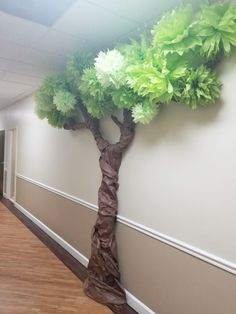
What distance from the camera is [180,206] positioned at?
1901 mm

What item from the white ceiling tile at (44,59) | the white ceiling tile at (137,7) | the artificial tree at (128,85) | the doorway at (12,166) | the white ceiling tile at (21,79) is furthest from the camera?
the doorway at (12,166)

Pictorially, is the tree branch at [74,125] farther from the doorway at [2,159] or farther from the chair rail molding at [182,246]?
the doorway at [2,159]

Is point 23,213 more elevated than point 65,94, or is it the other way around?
point 65,94

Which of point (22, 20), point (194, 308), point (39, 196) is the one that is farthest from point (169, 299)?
point (39, 196)

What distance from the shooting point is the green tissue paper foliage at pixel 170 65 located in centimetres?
146

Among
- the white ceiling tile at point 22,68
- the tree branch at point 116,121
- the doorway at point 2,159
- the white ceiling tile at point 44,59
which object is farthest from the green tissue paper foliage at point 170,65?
the doorway at point 2,159

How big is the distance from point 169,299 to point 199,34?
1.85 meters

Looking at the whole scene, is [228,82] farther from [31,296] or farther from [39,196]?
[39,196]

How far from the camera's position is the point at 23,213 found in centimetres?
539

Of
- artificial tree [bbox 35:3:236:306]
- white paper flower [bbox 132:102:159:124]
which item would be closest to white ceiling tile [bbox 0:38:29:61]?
artificial tree [bbox 35:3:236:306]

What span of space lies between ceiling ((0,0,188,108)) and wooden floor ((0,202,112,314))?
94.6 inches

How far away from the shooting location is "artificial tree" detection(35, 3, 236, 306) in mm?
1521

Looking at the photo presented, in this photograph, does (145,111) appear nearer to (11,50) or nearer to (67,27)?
(67,27)

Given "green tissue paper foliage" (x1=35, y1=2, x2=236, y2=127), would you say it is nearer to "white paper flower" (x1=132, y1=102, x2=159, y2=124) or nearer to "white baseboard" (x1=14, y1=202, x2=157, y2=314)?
"white paper flower" (x1=132, y1=102, x2=159, y2=124)
